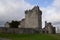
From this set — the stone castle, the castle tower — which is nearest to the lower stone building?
the stone castle

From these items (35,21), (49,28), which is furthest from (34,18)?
(49,28)

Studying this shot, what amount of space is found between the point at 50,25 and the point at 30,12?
32.7 ft

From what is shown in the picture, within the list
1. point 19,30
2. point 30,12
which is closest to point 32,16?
point 30,12

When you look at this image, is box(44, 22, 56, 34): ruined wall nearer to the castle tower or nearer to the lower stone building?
the lower stone building

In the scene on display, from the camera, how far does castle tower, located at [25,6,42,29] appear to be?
224 ft

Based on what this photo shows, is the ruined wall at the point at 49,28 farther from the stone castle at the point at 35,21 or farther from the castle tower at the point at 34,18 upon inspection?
the castle tower at the point at 34,18

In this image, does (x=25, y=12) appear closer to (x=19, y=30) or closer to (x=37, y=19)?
(x=37, y=19)

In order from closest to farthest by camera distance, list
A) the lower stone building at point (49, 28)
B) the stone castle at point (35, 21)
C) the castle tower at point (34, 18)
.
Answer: the lower stone building at point (49, 28), the stone castle at point (35, 21), the castle tower at point (34, 18)

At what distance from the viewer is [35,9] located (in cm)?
6794

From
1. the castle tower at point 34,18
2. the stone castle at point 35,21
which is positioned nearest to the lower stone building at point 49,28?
the stone castle at point 35,21

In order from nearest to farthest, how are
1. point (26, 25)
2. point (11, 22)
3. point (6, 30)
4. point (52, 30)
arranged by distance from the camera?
point (6, 30)
point (52, 30)
point (26, 25)
point (11, 22)

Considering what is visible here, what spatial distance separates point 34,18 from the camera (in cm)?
7012

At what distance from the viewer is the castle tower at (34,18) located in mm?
68250

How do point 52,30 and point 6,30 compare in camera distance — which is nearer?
point 6,30
